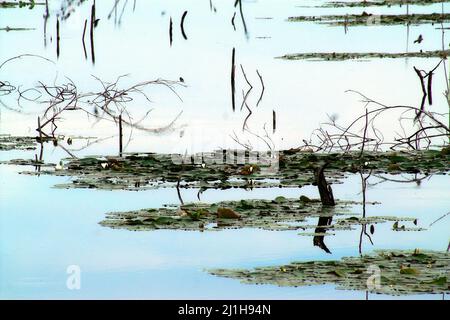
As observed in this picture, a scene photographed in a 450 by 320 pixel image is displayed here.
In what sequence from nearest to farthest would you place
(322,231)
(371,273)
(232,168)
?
(371,273), (322,231), (232,168)

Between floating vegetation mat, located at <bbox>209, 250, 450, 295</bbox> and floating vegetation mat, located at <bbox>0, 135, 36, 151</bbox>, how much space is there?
478 cm

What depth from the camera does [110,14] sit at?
19.3 meters

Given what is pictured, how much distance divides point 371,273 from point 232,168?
3.35 m

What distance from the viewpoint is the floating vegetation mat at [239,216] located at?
7.86 metres

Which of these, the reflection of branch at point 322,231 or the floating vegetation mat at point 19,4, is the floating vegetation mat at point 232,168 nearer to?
the reflection of branch at point 322,231

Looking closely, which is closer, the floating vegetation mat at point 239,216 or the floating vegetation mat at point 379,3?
the floating vegetation mat at point 239,216

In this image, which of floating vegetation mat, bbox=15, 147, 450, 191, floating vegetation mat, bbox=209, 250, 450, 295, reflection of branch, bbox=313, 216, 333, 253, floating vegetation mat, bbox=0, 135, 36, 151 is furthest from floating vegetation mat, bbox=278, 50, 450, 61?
floating vegetation mat, bbox=209, 250, 450, 295

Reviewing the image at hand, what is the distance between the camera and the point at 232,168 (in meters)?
9.92

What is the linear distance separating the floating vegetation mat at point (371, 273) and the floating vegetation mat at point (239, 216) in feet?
2.46

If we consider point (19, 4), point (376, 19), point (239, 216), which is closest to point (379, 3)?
point (376, 19)

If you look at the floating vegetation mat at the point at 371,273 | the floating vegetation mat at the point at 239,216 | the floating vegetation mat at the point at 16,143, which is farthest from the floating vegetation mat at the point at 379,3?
the floating vegetation mat at the point at 371,273

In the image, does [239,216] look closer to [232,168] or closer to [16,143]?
[232,168]

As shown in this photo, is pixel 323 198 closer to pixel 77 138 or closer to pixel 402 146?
pixel 402 146
